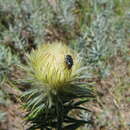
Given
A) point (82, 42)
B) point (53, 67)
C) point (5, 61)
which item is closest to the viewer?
point (53, 67)

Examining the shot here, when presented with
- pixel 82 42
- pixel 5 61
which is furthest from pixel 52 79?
pixel 82 42

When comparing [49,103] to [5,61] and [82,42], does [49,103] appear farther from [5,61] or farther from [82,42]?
[82,42]

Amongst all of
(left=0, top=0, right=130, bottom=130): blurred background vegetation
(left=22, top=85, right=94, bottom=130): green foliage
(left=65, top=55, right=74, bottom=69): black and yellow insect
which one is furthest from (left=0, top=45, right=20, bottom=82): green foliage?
(left=65, top=55, right=74, bottom=69): black and yellow insect

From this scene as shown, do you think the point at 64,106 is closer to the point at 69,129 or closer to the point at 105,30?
the point at 69,129

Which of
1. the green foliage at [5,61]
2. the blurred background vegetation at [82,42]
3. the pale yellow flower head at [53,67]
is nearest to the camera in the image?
the pale yellow flower head at [53,67]

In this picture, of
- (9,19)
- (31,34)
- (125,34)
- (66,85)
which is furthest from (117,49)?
(66,85)

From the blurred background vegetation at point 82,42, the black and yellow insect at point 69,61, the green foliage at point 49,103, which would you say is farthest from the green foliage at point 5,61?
the black and yellow insect at point 69,61

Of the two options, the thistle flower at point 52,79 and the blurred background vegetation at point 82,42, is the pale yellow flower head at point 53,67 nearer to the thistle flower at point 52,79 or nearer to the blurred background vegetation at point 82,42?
the thistle flower at point 52,79
